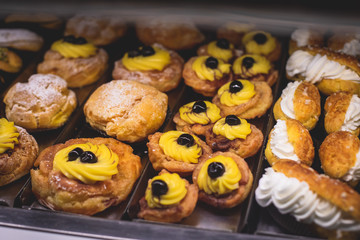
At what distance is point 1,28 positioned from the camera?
4184 mm

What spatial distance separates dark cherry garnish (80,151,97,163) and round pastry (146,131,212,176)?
0.46 meters

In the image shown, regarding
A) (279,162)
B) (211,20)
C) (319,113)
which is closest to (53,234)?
(279,162)

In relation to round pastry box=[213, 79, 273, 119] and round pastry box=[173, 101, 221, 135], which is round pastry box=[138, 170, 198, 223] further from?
round pastry box=[213, 79, 273, 119]

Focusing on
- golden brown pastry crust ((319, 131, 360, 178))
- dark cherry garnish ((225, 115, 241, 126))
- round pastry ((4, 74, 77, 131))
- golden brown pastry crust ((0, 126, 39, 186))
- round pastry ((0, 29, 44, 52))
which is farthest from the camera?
round pastry ((0, 29, 44, 52))

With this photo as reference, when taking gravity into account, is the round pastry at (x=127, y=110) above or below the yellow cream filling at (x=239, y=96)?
below

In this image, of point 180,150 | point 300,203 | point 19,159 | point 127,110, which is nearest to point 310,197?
point 300,203

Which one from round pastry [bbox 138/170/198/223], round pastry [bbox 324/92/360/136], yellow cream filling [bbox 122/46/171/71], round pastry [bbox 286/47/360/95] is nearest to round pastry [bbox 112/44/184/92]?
yellow cream filling [bbox 122/46/171/71]

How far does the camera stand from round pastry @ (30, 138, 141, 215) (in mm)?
2578

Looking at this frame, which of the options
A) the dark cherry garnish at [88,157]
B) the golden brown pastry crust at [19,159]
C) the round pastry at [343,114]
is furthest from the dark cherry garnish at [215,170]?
the golden brown pastry crust at [19,159]

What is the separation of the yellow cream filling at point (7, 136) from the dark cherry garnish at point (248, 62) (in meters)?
2.07

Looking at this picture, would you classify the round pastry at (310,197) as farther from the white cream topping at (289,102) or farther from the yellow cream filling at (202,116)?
the yellow cream filling at (202,116)

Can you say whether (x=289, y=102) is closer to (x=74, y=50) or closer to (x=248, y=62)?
(x=248, y=62)

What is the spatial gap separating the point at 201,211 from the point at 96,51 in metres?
2.16

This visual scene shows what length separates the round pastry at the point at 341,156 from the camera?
8.33 feet
